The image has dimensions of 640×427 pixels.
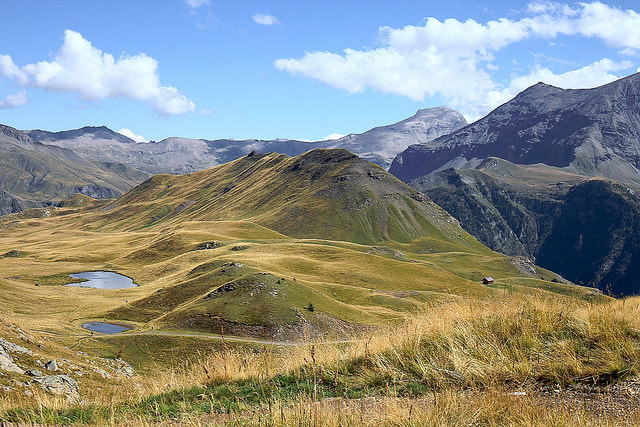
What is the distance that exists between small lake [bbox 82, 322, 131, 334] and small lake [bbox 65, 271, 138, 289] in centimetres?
5276

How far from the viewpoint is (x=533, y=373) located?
31.6 feet

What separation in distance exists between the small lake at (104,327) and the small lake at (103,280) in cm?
5276

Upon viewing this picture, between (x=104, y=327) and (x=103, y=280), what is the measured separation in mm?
70277

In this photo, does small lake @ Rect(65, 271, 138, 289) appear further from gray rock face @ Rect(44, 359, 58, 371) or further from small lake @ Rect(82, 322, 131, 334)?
gray rock face @ Rect(44, 359, 58, 371)

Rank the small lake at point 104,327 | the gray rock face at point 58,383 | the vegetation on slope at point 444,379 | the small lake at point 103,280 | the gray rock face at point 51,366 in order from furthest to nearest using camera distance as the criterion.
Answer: the small lake at point 103,280, the small lake at point 104,327, the gray rock face at point 51,366, the gray rock face at point 58,383, the vegetation on slope at point 444,379

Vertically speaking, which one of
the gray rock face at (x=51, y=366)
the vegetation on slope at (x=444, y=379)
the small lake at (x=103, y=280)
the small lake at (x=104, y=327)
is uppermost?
the vegetation on slope at (x=444, y=379)

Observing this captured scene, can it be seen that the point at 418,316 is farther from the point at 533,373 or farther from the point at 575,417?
the point at 575,417

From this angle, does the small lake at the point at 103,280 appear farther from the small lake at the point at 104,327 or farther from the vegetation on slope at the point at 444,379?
the vegetation on slope at the point at 444,379

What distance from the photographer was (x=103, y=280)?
5541 inches

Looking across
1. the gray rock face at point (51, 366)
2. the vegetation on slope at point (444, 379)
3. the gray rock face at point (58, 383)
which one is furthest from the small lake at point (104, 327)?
the vegetation on slope at point (444, 379)

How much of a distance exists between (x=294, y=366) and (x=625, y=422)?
7512 millimetres

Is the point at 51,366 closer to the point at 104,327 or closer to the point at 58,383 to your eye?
the point at 58,383

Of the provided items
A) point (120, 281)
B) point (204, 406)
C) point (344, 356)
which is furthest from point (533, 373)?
point (120, 281)

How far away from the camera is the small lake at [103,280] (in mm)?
131375
